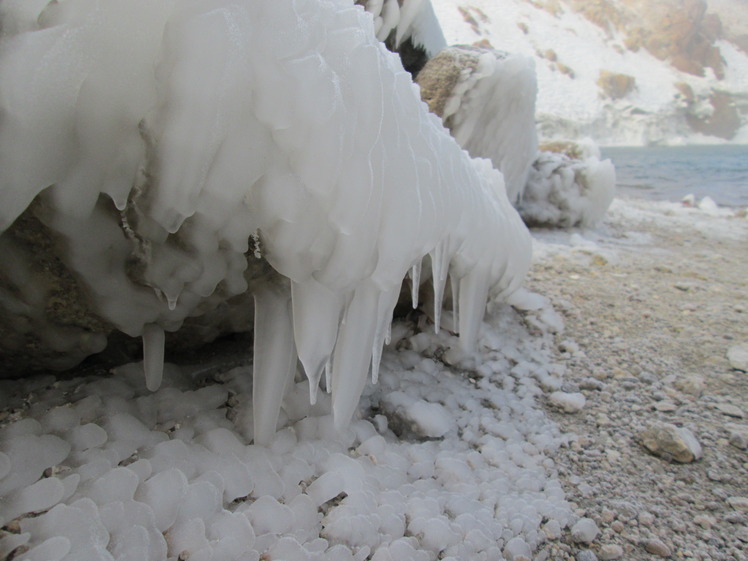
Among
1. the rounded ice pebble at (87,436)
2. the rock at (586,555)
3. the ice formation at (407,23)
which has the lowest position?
the rock at (586,555)

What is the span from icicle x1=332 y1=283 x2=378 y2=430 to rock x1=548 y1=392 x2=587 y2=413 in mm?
628

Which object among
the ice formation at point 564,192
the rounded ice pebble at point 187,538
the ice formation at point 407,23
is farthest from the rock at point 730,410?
the ice formation at point 564,192

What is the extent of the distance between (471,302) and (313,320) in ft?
2.04

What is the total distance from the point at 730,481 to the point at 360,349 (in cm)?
75

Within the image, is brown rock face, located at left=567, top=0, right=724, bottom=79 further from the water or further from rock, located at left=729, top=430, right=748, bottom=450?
rock, located at left=729, top=430, right=748, bottom=450

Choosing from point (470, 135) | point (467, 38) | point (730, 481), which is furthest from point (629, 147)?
point (730, 481)

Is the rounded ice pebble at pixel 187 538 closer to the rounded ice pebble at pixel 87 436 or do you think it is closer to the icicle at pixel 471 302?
the rounded ice pebble at pixel 87 436

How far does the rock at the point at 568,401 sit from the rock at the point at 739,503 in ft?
1.07

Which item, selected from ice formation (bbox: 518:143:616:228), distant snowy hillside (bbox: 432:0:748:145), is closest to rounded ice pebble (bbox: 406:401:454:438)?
ice formation (bbox: 518:143:616:228)

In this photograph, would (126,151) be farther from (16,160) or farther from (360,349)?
(360,349)

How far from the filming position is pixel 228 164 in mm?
527

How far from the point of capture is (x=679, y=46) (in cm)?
1956

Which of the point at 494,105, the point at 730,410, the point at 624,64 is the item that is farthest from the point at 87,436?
the point at 624,64

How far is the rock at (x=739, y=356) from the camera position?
1.23 metres
